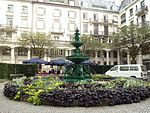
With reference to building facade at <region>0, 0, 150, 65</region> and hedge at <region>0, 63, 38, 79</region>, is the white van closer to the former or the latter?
hedge at <region>0, 63, 38, 79</region>

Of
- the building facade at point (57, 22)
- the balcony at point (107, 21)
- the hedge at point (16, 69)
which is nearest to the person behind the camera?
the hedge at point (16, 69)

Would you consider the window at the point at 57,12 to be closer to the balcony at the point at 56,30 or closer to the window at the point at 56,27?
the window at the point at 56,27

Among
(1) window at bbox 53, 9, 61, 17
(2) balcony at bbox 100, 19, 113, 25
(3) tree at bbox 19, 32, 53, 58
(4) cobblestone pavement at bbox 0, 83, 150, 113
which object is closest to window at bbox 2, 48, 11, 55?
(3) tree at bbox 19, 32, 53, 58

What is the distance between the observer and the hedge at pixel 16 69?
85.4 ft

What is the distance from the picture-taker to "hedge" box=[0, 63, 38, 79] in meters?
26.0

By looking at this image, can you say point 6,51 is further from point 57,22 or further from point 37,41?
point 57,22

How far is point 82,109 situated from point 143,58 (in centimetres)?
3662

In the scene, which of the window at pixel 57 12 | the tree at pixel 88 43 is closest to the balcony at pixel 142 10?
the tree at pixel 88 43

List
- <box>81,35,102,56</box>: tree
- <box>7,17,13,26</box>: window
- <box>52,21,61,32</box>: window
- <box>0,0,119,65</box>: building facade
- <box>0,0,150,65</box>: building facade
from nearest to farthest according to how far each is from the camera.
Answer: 1. <box>81,35,102,56</box>: tree
2. <box>0,0,150,65</box>: building facade
3. <box>0,0,119,65</box>: building facade
4. <box>7,17,13,26</box>: window
5. <box>52,21,61,32</box>: window

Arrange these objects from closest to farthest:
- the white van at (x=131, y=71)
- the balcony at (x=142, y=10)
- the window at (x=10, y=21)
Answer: the white van at (x=131, y=71) → the balcony at (x=142, y=10) → the window at (x=10, y=21)

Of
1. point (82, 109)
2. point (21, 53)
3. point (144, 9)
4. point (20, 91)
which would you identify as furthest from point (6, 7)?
point (82, 109)

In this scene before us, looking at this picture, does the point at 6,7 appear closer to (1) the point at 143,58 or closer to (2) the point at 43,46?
(2) the point at 43,46

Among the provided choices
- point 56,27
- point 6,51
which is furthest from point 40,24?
point 6,51

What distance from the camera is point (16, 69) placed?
2941cm
